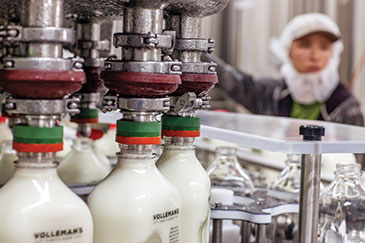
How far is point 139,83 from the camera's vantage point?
2.19ft

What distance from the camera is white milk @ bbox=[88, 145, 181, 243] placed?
64 cm

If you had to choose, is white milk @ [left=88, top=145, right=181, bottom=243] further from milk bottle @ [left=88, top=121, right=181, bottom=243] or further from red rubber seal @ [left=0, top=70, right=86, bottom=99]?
red rubber seal @ [left=0, top=70, right=86, bottom=99]

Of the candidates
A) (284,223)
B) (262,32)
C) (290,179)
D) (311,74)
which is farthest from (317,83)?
(284,223)

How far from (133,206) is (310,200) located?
345 millimetres

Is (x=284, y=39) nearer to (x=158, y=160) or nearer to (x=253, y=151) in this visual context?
(x=253, y=151)

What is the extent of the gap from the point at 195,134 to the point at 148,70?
173 mm

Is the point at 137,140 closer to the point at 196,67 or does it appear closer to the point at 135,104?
the point at 135,104

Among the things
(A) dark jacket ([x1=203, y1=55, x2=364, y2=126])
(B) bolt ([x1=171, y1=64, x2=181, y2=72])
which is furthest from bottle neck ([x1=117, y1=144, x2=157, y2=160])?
(A) dark jacket ([x1=203, y1=55, x2=364, y2=126])

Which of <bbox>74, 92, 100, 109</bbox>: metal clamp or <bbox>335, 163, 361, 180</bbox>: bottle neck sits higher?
<bbox>74, 92, 100, 109</bbox>: metal clamp

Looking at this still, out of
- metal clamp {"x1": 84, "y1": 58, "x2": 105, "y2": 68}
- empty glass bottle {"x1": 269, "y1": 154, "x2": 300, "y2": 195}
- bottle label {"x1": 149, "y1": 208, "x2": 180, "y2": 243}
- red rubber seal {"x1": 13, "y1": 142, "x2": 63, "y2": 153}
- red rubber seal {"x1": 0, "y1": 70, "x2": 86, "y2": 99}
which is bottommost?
empty glass bottle {"x1": 269, "y1": 154, "x2": 300, "y2": 195}

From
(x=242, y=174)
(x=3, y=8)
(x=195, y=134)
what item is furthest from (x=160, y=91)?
(x=242, y=174)

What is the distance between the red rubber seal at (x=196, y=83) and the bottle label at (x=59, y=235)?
0.30 m

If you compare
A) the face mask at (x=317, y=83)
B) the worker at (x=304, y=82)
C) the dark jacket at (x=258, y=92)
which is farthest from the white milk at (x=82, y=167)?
the face mask at (x=317, y=83)

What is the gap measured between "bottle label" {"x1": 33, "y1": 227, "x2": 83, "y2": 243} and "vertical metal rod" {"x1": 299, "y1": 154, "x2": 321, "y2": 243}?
41 cm
